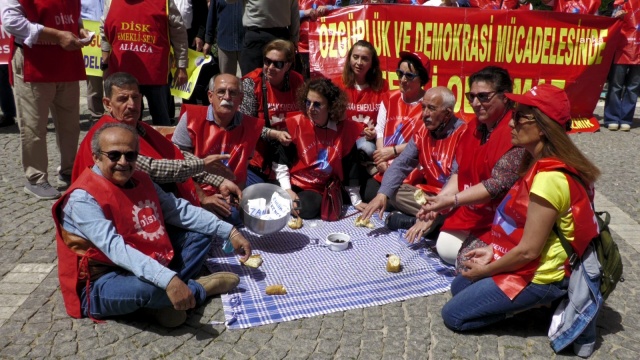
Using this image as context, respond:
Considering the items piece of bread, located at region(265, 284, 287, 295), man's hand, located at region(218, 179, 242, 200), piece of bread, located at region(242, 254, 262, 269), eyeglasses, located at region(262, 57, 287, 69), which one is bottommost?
piece of bread, located at region(265, 284, 287, 295)

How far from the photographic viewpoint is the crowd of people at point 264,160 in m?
3.29

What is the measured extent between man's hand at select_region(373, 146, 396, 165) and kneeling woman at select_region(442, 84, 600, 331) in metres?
2.08

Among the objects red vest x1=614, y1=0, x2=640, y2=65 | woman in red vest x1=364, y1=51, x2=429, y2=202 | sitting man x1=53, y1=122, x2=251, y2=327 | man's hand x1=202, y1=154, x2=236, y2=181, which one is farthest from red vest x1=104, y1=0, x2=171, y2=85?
red vest x1=614, y1=0, x2=640, y2=65

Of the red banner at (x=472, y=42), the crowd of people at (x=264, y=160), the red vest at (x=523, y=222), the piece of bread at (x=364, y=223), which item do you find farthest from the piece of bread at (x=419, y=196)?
the red banner at (x=472, y=42)

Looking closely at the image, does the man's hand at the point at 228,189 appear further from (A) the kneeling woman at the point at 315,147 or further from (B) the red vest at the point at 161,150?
(A) the kneeling woman at the point at 315,147

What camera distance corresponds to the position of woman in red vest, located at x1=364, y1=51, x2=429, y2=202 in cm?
559

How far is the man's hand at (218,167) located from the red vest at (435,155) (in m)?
1.57

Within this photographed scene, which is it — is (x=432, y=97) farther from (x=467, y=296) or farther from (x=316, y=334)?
(x=316, y=334)

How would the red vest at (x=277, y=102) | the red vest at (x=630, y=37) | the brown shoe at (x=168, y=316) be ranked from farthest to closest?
the red vest at (x=630, y=37) < the red vest at (x=277, y=102) < the brown shoe at (x=168, y=316)

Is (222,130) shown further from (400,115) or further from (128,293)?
(128,293)

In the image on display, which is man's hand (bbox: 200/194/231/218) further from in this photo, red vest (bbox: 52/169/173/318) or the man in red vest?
the man in red vest

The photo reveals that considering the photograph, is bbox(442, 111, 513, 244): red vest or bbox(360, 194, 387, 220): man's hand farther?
bbox(360, 194, 387, 220): man's hand

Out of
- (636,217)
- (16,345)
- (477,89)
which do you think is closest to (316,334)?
(16,345)

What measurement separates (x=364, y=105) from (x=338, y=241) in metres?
1.80
